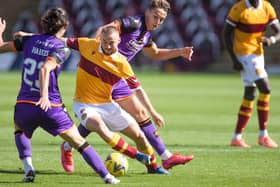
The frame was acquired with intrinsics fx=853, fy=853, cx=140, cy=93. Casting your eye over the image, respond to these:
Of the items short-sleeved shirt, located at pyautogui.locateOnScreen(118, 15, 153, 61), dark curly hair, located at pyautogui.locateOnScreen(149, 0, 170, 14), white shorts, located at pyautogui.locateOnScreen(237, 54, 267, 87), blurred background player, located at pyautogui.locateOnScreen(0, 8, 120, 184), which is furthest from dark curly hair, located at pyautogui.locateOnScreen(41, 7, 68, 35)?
white shorts, located at pyautogui.locateOnScreen(237, 54, 267, 87)

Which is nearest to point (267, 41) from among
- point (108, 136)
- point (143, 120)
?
point (143, 120)

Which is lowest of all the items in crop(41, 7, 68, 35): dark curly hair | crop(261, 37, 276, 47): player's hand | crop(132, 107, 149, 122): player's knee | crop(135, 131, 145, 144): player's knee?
crop(135, 131, 145, 144): player's knee

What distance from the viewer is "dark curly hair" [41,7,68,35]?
28.3ft

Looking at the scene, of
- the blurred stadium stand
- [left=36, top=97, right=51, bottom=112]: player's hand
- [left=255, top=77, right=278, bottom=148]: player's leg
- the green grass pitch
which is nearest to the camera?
[left=36, top=97, right=51, bottom=112]: player's hand

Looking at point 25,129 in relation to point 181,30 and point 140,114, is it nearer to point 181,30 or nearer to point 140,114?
point 140,114

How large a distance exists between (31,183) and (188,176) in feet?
5.85

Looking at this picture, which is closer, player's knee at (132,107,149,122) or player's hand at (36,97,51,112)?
player's hand at (36,97,51,112)

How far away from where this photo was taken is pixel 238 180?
9.08m

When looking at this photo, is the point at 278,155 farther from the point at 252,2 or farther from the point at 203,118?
the point at 203,118

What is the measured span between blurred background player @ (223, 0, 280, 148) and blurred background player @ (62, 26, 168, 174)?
335 centimetres

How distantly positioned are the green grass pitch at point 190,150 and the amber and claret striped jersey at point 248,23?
1.44 metres

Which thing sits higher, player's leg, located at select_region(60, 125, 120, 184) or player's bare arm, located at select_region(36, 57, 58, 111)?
player's bare arm, located at select_region(36, 57, 58, 111)

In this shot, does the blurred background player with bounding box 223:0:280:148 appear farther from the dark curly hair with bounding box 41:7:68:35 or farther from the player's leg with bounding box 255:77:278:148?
the dark curly hair with bounding box 41:7:68:35

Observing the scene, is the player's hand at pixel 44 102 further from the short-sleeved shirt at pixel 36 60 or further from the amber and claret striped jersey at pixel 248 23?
the amber and claret striped jersey at pixel 248 23
